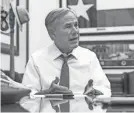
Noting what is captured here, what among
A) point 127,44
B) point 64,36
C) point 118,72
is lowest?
point 118,72

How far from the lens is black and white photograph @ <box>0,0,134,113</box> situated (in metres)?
1.55

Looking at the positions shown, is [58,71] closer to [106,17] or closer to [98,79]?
[98,79]

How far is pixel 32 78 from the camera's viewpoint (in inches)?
60.3

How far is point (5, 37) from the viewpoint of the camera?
224 centimetres

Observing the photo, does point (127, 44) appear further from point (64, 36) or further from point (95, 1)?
point (64, 36)

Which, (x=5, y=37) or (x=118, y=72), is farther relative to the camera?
(x=118, y=72)

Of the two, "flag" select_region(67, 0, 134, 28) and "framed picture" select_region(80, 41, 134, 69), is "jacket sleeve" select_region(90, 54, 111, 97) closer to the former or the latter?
"framed picture" select_region(80, 41, 134, 69)

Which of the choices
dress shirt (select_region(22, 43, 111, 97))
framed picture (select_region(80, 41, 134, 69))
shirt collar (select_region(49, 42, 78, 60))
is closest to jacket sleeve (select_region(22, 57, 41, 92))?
dress shirt (select_region(22, 43, 111, 97))

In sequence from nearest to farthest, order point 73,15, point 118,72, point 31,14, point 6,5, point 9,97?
point 9,97, point 73,15, point 6,5, point 118,72, point 31,14

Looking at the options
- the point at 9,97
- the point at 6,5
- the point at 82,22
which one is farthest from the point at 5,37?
the point at 9,97

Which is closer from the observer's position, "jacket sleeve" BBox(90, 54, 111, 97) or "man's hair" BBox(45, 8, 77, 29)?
"jacket sleeve" BBox(90, 54, 111, 97)

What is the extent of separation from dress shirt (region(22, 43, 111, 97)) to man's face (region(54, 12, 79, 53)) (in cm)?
5

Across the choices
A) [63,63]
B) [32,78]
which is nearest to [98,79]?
[63,63]

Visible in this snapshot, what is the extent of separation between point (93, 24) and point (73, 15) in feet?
3.86
